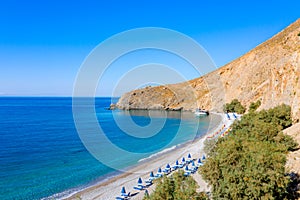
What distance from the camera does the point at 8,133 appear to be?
5331 cm

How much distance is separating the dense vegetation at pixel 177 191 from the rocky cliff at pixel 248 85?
67.4ft

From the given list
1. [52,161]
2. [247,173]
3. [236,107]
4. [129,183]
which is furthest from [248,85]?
[247,173]

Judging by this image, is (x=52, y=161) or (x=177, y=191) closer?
(x=177, y=191)

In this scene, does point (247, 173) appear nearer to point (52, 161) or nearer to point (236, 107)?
point (52, 161)

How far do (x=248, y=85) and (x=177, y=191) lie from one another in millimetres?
62020

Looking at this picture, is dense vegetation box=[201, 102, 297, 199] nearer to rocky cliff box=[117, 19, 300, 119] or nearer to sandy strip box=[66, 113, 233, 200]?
sandy strip box=[66, 113, 233, 200]

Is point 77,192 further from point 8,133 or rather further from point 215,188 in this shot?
point 8,133

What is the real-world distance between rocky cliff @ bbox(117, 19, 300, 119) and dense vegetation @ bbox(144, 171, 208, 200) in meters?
20.5

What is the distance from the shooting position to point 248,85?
6694 cm

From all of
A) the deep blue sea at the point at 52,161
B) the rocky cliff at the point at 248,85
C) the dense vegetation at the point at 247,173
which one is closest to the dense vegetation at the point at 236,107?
the rocky cliff at the point at 248,85

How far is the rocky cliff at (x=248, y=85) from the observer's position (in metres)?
33.4

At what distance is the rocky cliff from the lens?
33406 millimetres

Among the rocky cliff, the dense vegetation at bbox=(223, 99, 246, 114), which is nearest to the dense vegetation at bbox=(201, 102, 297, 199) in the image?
the rocky cliff

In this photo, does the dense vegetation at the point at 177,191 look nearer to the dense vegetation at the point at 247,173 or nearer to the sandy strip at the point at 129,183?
the dense vegetation at the point at 247,173
